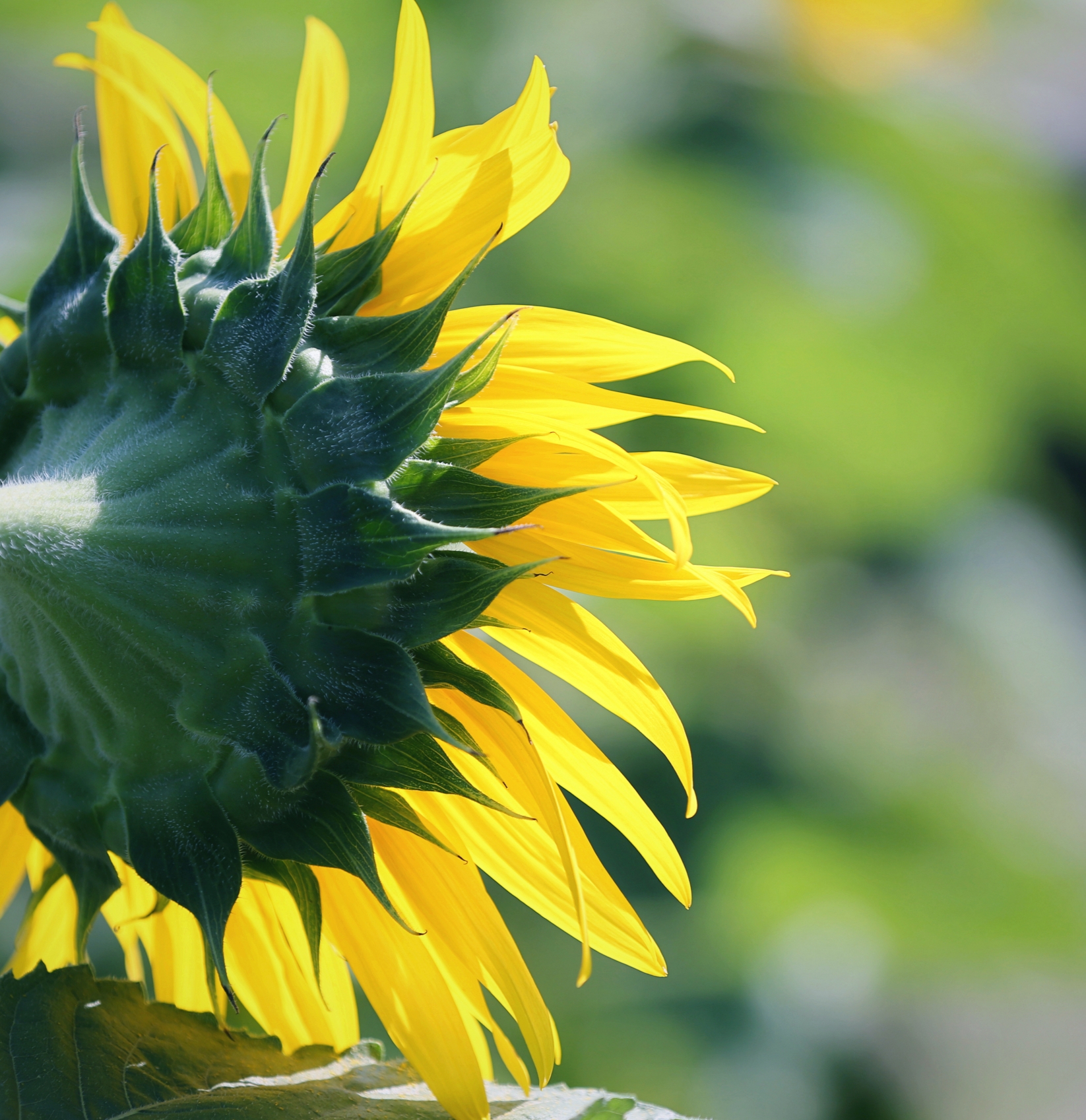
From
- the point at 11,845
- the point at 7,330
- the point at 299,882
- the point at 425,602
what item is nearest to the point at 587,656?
the point at 425,602

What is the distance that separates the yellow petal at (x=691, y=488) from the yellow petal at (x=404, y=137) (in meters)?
0.34

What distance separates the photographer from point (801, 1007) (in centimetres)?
306

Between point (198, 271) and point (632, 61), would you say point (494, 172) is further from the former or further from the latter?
point (632, 61)

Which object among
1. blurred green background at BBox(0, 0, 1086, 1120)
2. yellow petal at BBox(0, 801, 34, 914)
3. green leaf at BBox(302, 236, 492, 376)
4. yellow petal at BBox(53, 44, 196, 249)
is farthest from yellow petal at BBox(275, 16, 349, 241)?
blurred green background at BBox(0, 0, 1086, 1120)

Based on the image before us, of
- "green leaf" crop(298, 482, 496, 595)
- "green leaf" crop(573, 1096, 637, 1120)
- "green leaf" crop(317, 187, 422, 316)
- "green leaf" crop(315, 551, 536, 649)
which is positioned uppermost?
"green leaf" crop(317, 187, 422, 316)

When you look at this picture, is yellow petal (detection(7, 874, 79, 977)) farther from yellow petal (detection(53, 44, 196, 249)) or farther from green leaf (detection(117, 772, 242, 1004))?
yellow petal (detection(53, 44, 196, 249))

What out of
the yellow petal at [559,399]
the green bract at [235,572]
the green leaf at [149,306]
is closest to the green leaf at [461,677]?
the green bract at [235,572]

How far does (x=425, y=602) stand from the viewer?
95cm

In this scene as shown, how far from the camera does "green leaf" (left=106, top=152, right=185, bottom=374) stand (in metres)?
1.01

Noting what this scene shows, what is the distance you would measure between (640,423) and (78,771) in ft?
7.30

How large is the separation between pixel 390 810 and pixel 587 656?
0.71ft

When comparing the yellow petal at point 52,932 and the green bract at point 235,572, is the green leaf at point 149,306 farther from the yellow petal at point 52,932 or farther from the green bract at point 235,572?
the yellow petal at point 52,932

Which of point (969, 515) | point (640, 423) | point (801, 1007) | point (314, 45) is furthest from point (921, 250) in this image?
point (314, 45)

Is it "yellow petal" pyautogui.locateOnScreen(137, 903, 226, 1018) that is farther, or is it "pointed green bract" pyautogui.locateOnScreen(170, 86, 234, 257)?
"yellow petal" pyautogui.locateOnScreen(137, 903, 226, 1018)
